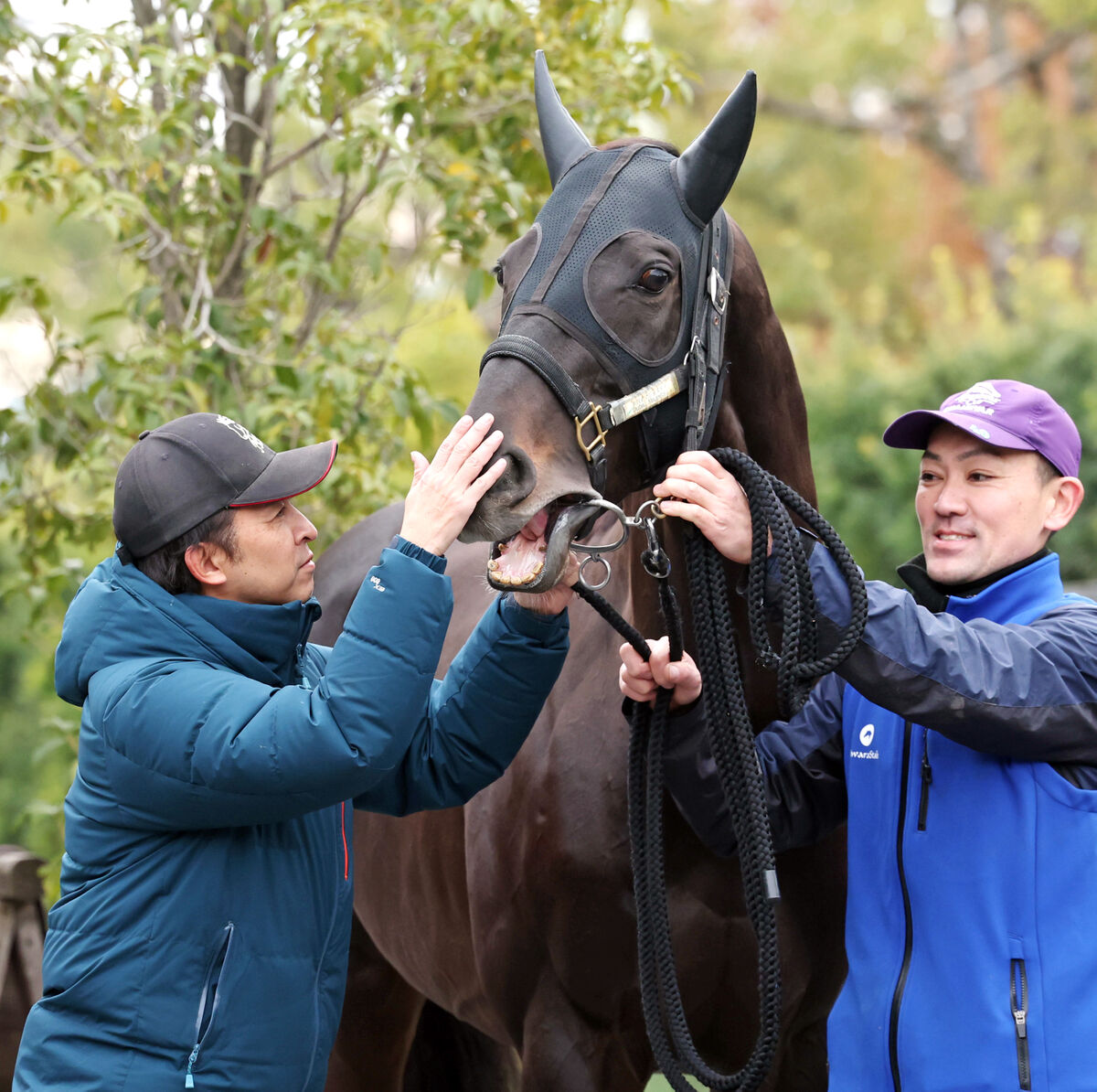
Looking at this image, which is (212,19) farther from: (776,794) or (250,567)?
(776,794)

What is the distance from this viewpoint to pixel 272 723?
1.82 meters

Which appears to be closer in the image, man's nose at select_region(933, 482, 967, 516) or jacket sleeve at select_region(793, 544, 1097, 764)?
jacket sleeve at select_region(793, 544, 1097, 764)

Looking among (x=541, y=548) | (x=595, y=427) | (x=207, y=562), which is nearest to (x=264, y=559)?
(x=207, y=562)

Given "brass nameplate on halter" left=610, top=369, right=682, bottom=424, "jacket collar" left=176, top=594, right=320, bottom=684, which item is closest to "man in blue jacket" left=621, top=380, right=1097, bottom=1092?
"brass nameplate on halter" left=610, top=369, right=682, bottom=424

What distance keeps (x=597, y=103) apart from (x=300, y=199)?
43.5 inches

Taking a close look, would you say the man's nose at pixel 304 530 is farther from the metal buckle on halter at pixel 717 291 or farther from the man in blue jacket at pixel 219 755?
the metal buckle on halter at pixel 717 291

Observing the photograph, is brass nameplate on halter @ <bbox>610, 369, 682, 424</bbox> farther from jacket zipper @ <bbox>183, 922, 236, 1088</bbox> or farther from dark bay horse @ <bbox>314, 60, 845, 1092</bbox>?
jacket zipper @ <bbox>183, 922, 236, 1088</bbox>

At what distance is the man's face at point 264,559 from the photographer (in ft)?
6.65

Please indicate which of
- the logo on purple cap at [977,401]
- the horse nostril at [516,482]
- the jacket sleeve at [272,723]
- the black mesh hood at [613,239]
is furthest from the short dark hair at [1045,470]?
the jacket sleeve at [272,723]

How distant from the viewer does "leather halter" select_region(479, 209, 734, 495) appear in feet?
6.39

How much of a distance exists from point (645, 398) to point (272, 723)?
746 mm

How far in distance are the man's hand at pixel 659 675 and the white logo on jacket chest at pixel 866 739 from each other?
0.28 m

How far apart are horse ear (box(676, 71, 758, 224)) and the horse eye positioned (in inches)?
5.1

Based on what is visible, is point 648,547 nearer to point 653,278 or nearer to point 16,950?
point 653,278
